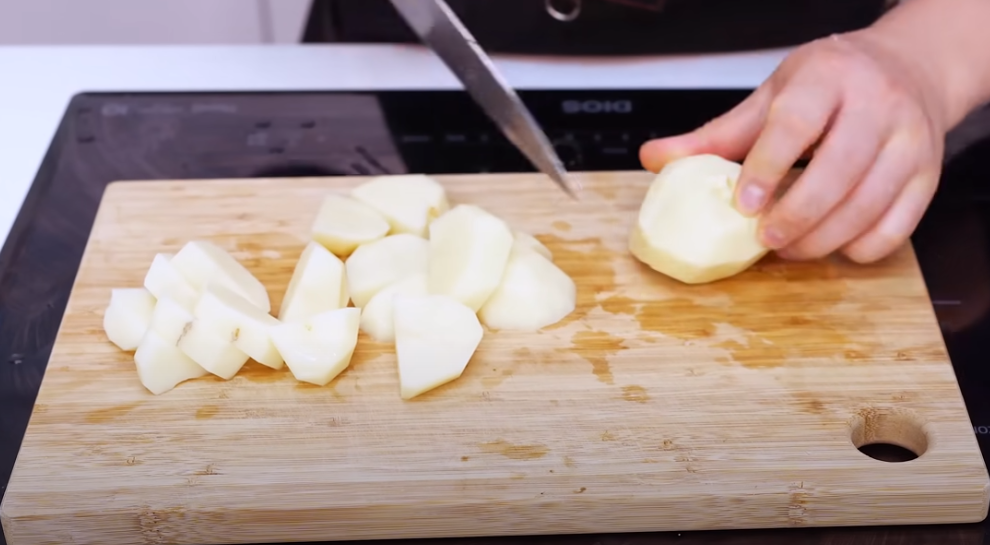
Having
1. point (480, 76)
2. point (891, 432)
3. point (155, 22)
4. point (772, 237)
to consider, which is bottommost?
point (155, 22)

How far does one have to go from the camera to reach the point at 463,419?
1.10 m

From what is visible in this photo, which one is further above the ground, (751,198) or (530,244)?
(751,198)

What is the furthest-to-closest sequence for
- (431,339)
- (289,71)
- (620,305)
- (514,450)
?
(289,71), (620,305), (431,339), (514,450)

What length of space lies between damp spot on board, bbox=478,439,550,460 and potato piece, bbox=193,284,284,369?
29 cm

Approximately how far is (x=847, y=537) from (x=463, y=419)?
0.43m

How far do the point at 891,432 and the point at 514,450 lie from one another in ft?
1.44

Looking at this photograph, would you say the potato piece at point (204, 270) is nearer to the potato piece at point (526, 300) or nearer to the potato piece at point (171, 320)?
the potato piece at point (171, 320)

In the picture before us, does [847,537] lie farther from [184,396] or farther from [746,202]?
[184,396]

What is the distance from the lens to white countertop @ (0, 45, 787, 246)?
1.71 meters

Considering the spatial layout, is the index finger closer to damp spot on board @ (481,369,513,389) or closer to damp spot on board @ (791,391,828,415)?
damp spot on board @ (791,391,828,415)

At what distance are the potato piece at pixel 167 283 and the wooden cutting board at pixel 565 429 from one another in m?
0.09

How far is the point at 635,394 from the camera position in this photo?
113cm

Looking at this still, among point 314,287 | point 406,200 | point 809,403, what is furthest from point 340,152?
point 809,403

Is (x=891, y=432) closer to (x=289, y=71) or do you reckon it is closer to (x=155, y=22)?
(x=289, y=71)
